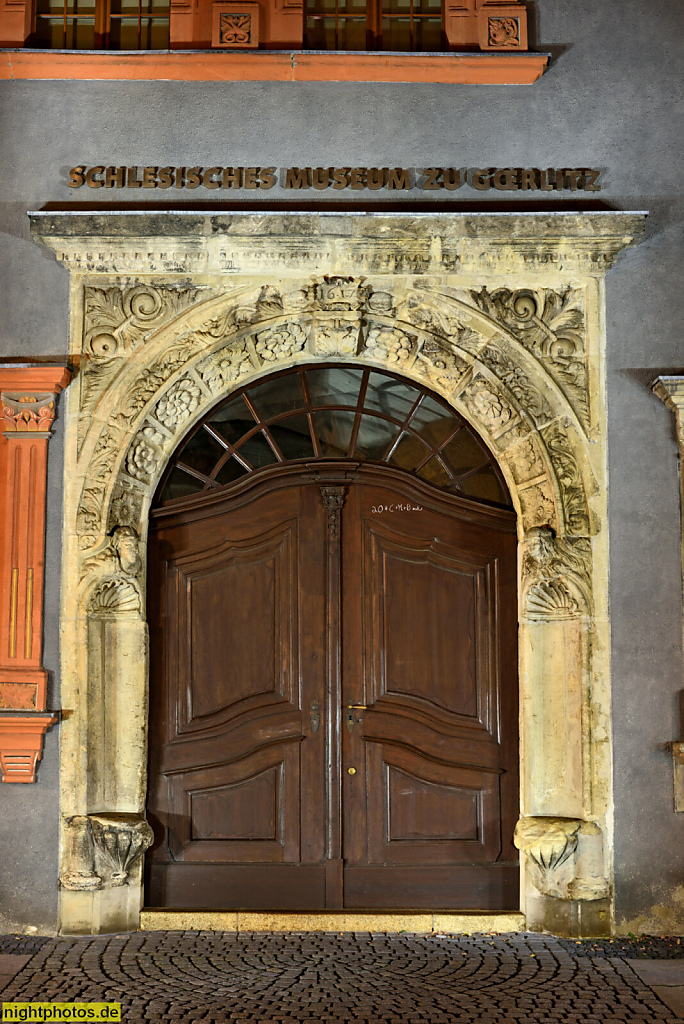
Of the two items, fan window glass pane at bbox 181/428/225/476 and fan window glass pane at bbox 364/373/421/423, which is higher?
fan window glass pane at bbox 364/373/421/423

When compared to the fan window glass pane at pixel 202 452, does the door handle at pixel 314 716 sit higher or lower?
lower

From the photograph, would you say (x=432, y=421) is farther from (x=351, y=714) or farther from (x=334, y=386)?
(x=351, y=714)

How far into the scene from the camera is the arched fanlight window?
6363 mm

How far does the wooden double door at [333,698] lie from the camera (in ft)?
20.0

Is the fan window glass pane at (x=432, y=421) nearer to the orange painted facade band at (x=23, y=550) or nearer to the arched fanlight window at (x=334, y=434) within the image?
the arched fanlight window at (x=334, y=434)

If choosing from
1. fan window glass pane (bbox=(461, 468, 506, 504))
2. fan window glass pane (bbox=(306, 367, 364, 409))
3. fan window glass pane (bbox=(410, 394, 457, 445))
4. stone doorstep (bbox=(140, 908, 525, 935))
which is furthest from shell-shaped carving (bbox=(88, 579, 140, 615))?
fan window glass pane (bbox=(461, 468, 506, 504))

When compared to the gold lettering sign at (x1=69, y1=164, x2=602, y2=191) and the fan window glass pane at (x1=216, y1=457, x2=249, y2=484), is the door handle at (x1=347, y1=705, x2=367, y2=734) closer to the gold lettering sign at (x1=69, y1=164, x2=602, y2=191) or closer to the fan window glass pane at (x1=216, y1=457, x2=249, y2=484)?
the fan window glass pane at (x1=216, y1=457, x2=249, y2=484)

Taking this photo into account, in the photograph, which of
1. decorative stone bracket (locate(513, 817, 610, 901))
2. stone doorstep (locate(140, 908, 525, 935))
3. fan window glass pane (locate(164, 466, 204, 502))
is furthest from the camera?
fan window glass pane (locate(164, 466, 204, 502))

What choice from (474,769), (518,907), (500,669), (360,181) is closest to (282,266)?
(360,181)

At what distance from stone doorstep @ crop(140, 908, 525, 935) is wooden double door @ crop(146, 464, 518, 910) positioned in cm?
18

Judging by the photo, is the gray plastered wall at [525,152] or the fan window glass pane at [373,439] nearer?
the gray plastered wall at [525,152]

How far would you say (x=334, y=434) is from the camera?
639cm

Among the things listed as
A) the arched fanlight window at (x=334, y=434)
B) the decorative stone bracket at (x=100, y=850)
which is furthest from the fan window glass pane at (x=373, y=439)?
the decorative stone bracket at (x=100, y=850)

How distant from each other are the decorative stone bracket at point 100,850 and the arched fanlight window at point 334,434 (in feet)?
6.38
